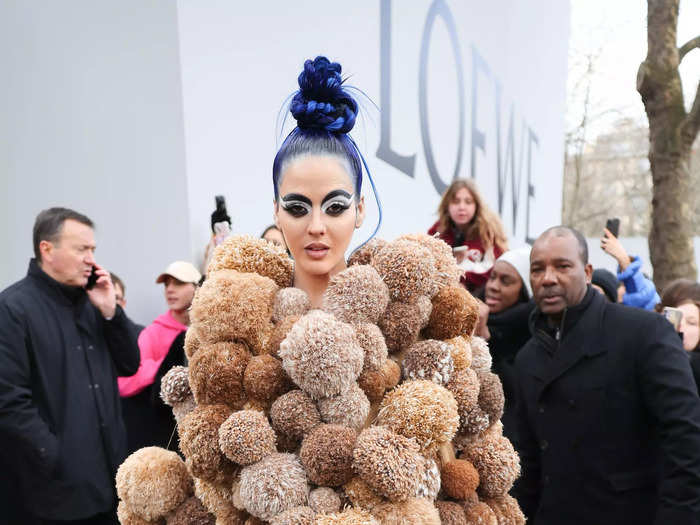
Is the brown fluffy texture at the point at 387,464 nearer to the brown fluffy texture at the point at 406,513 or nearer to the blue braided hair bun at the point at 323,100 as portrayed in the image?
the brown fluffy texture at the point at 406,513

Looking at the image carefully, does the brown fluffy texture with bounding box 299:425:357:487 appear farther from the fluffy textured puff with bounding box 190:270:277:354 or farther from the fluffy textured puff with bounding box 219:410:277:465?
the fluffy textured puff with bounding box 190:270:277:354

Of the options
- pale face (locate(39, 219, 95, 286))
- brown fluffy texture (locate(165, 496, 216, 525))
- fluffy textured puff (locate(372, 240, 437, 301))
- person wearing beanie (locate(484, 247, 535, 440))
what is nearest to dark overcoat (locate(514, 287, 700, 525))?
person wearing beanie (locate(484, 247, 535, 440))

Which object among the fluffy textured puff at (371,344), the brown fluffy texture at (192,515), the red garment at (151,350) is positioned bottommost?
the red garment at (151,350)

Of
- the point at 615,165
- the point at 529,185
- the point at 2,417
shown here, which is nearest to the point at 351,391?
the point at 2,417

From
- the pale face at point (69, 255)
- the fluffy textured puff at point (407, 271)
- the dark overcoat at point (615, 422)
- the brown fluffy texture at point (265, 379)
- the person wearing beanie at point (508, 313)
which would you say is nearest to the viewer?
the brown fluffy texture at point (265, 379)

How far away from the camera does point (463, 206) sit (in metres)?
3.83

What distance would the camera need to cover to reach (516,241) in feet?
34.9

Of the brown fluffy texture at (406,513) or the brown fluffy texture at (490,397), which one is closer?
the brown fluffy texture at (406,513)

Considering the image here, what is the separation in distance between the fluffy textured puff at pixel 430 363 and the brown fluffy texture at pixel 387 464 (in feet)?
0.59

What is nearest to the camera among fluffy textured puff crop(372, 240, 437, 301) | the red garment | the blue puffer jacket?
fluffy textured puff crop(372, 240, 437, 301)

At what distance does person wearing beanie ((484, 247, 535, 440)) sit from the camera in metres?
2.82

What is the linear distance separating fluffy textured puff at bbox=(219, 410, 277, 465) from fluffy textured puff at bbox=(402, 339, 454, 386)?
33 cm

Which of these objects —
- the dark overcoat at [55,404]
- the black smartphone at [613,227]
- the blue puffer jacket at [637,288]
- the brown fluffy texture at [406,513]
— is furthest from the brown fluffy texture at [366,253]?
the black smartphone at [613,227]

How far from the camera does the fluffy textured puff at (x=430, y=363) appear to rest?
121cm
